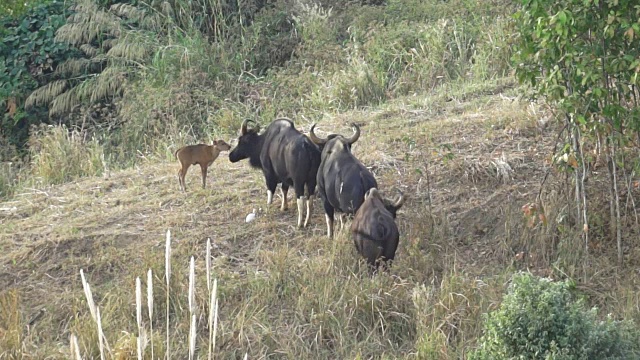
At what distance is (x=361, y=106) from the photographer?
14.5 metres

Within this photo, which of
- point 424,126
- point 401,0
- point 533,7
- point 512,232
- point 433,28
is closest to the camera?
point 533,7

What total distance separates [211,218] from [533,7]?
12.9ft

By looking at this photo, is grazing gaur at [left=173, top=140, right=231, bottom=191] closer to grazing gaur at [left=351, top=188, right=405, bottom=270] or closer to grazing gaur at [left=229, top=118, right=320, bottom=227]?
grazing gaur at [left=229, top=118, right=320, bottom=227]

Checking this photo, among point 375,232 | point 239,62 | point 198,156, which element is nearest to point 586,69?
point 375,232

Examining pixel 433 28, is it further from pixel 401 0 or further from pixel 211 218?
pixel 211 218

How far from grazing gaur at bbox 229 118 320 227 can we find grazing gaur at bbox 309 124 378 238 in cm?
28

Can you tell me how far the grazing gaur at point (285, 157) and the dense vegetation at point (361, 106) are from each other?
2.60ft

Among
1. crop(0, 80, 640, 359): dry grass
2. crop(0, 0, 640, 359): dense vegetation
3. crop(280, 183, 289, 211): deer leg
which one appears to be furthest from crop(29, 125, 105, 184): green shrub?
crop(280, 183, 289, 211): deer leg

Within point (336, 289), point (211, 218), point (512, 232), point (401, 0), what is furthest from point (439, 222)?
point (401, 0)

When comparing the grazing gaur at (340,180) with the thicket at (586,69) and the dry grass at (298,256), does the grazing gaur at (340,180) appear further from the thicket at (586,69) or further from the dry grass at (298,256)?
the thicket at (586,69)

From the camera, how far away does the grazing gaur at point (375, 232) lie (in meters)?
9.05

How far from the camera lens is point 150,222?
10.9 m

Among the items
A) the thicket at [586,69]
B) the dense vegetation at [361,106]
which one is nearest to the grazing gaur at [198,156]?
the dense vegetation at [361,106]

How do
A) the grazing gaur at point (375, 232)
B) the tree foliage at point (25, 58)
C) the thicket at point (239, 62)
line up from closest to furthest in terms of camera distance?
1. the grazing gaur at point (375, 232)
2. the thicket at point (239, 62)
3. the tree foliage at point (25, 58)
